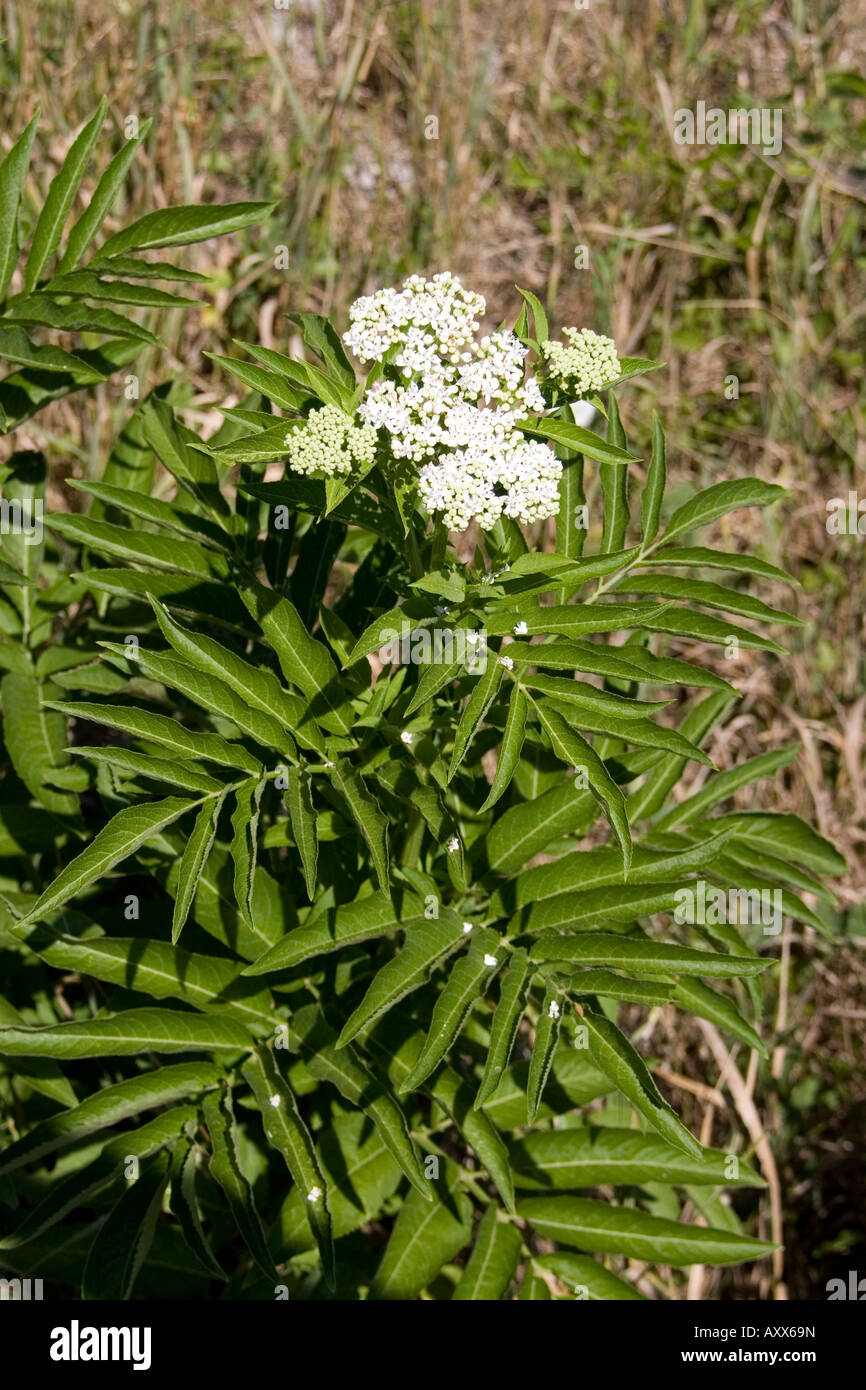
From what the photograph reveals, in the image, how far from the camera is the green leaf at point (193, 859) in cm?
178

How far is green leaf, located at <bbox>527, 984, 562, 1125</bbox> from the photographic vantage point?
1830 millimetres

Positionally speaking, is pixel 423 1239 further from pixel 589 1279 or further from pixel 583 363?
pixel 583 363

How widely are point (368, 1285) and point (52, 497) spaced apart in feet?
8.18

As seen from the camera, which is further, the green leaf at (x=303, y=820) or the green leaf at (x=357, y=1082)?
the green leaf at (x=357, y=1082)

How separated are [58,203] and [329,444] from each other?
106 cm

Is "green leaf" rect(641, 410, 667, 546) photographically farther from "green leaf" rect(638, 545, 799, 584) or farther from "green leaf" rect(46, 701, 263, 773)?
"green leaf" rect(46, 701, 263, 773)

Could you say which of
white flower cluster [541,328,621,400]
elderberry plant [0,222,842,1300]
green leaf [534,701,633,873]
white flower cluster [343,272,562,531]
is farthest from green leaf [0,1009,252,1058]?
white flower cluster [541,328,621,400]

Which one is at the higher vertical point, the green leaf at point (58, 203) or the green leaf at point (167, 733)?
the green leaf at point (58, 203)

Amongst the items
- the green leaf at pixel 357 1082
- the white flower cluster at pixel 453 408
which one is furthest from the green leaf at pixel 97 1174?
the white flower cluster at pixel 453 408

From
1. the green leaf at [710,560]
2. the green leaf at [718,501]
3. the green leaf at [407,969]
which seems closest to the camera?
the green leaf at [407,969]

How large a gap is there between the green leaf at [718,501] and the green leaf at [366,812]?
0.77 m

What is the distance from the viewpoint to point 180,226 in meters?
2.31

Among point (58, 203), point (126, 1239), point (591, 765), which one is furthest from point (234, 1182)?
point (58, 203)

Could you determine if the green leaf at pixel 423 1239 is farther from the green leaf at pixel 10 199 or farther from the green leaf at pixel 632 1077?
the green leaf at pixel 10 199
